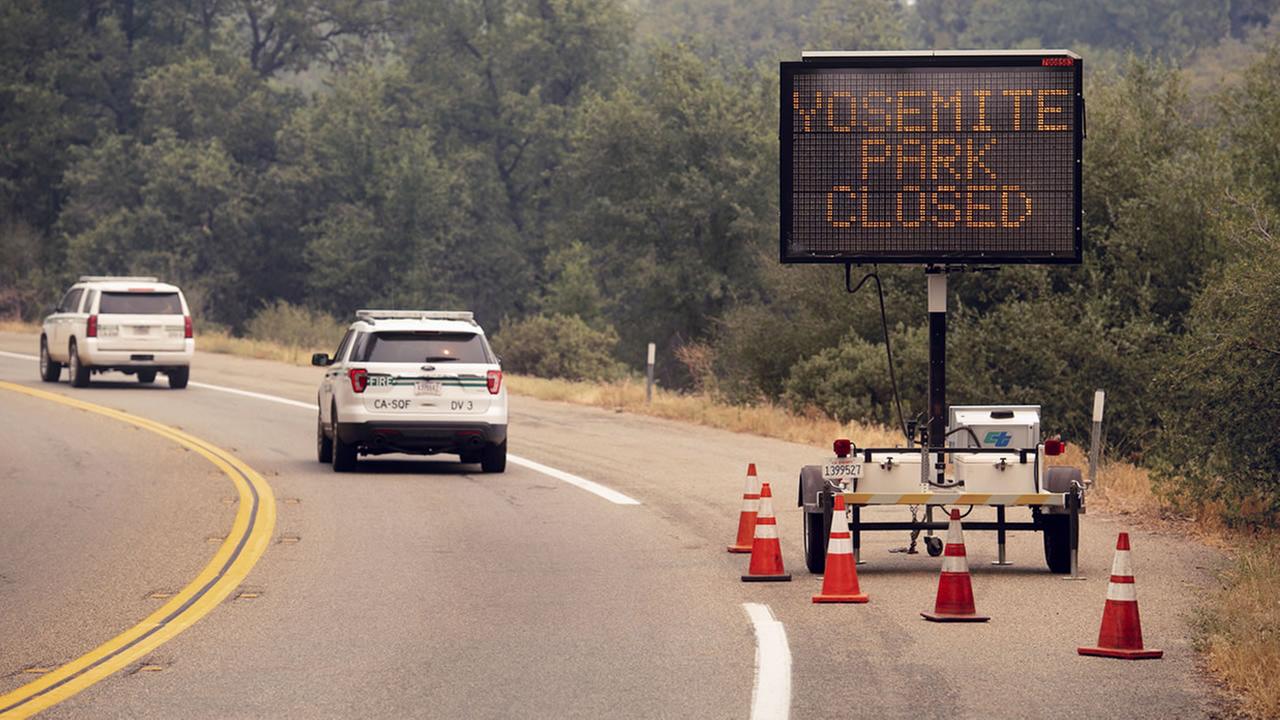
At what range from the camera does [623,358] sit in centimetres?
6650

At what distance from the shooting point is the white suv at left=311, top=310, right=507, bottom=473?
2119cm

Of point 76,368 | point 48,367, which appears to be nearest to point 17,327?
point 48,367

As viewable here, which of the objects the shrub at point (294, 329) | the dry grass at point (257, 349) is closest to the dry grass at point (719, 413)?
the dry grass at point (257, 349)

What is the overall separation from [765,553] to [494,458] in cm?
879

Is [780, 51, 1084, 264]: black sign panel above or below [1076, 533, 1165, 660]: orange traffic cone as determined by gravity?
above

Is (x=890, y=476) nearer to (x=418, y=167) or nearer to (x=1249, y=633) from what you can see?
(x=1249, y=633)

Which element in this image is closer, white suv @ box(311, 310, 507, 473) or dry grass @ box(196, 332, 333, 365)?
white suv @ box(311, 310, 507, 473)

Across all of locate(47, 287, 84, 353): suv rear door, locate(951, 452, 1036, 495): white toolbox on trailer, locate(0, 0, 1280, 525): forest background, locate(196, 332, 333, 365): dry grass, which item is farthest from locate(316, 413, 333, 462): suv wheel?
locate(0, 0, 1280, 525): forest background

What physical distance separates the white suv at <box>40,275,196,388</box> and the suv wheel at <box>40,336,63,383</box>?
141 cm

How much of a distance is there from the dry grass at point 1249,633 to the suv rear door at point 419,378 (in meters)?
9.70

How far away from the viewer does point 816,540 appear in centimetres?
1385

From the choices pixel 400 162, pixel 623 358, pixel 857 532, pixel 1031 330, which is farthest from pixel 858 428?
pixel 400 162

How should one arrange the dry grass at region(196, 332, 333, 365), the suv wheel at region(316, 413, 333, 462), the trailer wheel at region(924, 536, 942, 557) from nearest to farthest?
1. the trailer wheel at region(924, 536, 942, 557)
2. the suv wheel at region(316, 413, 333, 462)
3. the dry grass at region(196, 332, 333, 365)

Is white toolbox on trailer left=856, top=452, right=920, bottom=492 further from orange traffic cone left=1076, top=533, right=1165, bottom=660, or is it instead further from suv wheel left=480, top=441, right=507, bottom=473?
suv wheel left=480, top=441, right=507, bottom=473
